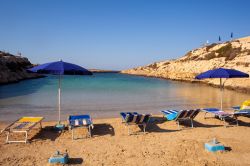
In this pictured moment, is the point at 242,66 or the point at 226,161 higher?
the point at 242,66

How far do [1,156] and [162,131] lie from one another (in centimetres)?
532

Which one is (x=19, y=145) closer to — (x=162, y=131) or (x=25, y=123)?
(x=25, y=123)

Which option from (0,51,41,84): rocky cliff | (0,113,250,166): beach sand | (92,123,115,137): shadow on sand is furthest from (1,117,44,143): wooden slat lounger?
(0,51,41,84): rocky cliff

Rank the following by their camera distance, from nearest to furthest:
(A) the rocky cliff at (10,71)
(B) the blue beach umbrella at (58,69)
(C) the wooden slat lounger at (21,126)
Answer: (C) the wooden slat lounger at (21,126) < (B) the blue beach umbrella at (58,69) < (A) the rocky cliff at (10,71)

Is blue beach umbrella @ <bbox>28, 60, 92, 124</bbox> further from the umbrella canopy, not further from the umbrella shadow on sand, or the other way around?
the umbrella shadow on sand

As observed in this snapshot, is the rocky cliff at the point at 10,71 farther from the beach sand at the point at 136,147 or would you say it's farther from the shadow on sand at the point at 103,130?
the beach sand at the point at 136,147

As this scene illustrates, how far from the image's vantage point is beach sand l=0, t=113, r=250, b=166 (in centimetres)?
625

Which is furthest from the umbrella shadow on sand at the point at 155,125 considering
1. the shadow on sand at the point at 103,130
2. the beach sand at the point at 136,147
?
the shadow on sand at the point at 103,130

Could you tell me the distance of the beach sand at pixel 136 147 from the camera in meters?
6.25

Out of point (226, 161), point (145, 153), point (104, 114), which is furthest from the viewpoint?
point (104, 114)

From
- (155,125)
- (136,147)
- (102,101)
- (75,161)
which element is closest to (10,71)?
(102,101)

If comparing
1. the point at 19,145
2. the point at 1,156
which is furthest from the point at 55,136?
the point at 1,156

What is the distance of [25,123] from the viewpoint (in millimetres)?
8766

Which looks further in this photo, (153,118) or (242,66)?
(242,66)
